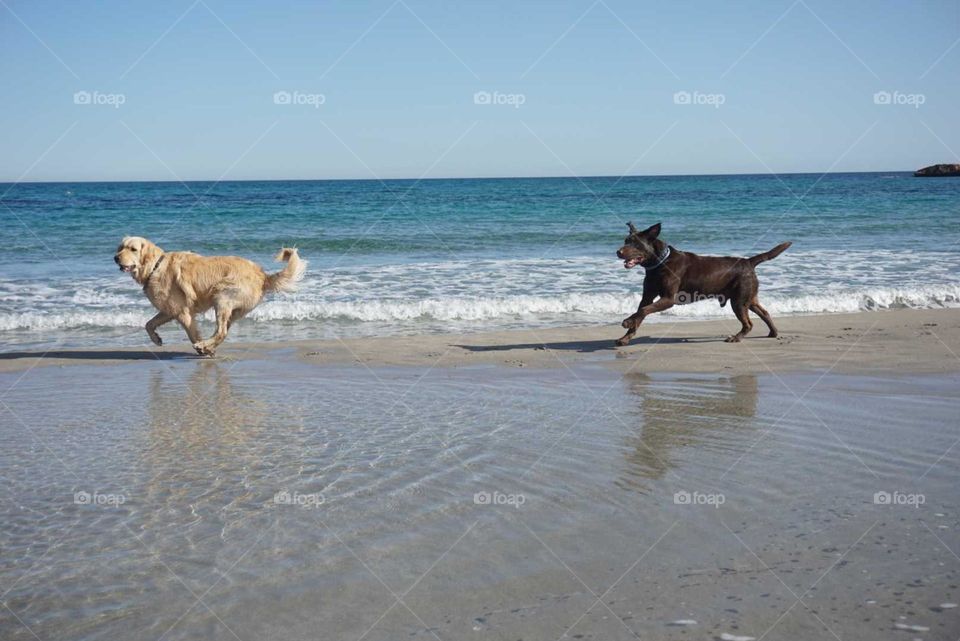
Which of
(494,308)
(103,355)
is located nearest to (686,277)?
(494,308)

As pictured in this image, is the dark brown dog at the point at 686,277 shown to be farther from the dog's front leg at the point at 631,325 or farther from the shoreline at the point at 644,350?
the shoreline at the point at 644,350

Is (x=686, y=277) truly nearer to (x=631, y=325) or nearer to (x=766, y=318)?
(x=631, y=325)

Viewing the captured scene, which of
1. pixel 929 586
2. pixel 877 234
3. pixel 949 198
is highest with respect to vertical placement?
pixel 949 198

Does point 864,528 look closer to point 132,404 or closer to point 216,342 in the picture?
point 132,404

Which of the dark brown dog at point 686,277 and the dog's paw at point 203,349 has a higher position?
the dark brown dog at point 686,277

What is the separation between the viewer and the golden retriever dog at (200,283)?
9.68 m

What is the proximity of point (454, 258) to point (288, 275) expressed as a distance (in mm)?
10492

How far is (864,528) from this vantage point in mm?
4117

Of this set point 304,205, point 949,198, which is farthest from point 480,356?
point 949,198

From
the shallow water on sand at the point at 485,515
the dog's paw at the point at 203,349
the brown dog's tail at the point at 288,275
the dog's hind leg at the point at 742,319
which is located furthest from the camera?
the dog's hind leg at the point at 742,319

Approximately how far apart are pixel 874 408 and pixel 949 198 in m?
42.1

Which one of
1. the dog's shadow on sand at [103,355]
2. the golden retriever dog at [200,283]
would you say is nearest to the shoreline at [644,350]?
the dog's shadow on sand at [103,355]

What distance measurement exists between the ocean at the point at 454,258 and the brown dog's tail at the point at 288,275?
1255 mm

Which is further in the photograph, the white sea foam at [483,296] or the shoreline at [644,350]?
the white sea foam at [483,296]
